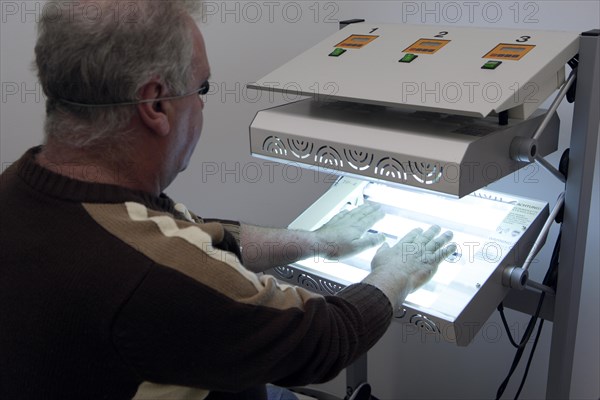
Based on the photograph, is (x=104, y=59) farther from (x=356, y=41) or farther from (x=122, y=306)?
(x=356, y=41)

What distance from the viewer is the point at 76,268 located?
2.97 ft

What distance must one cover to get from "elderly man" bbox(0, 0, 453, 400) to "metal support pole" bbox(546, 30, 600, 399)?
59 cm

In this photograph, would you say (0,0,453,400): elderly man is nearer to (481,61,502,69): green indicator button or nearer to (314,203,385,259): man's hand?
(314,203,385,259): man's hand

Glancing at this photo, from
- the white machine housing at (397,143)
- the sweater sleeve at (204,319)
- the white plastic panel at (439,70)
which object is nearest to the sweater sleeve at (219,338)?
the sweater sleeve at (204,319)

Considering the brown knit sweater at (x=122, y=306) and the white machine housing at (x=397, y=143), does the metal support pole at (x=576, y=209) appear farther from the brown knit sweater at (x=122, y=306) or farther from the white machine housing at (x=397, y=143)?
the brown knit sweater at (x=122, y=306)

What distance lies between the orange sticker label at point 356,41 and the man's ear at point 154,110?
585 millimetres

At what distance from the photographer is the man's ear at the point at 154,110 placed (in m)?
0.99

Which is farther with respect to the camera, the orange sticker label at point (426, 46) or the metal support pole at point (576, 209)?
the orange sticker label at point (426, 46)

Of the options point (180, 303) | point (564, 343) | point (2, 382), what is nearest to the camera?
point (180, 303)

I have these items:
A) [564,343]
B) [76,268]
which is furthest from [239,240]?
[564,343]

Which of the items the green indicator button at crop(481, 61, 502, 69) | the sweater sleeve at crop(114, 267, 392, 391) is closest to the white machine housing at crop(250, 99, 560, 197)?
the green indicator button at crop(481, 61, 502, 69)

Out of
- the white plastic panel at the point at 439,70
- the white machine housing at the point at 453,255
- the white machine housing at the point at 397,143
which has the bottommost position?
the white machine housing at the point at 453,255

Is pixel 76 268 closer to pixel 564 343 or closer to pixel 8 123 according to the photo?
pixel 564 343

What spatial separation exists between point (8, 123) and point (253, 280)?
1.29 meters
